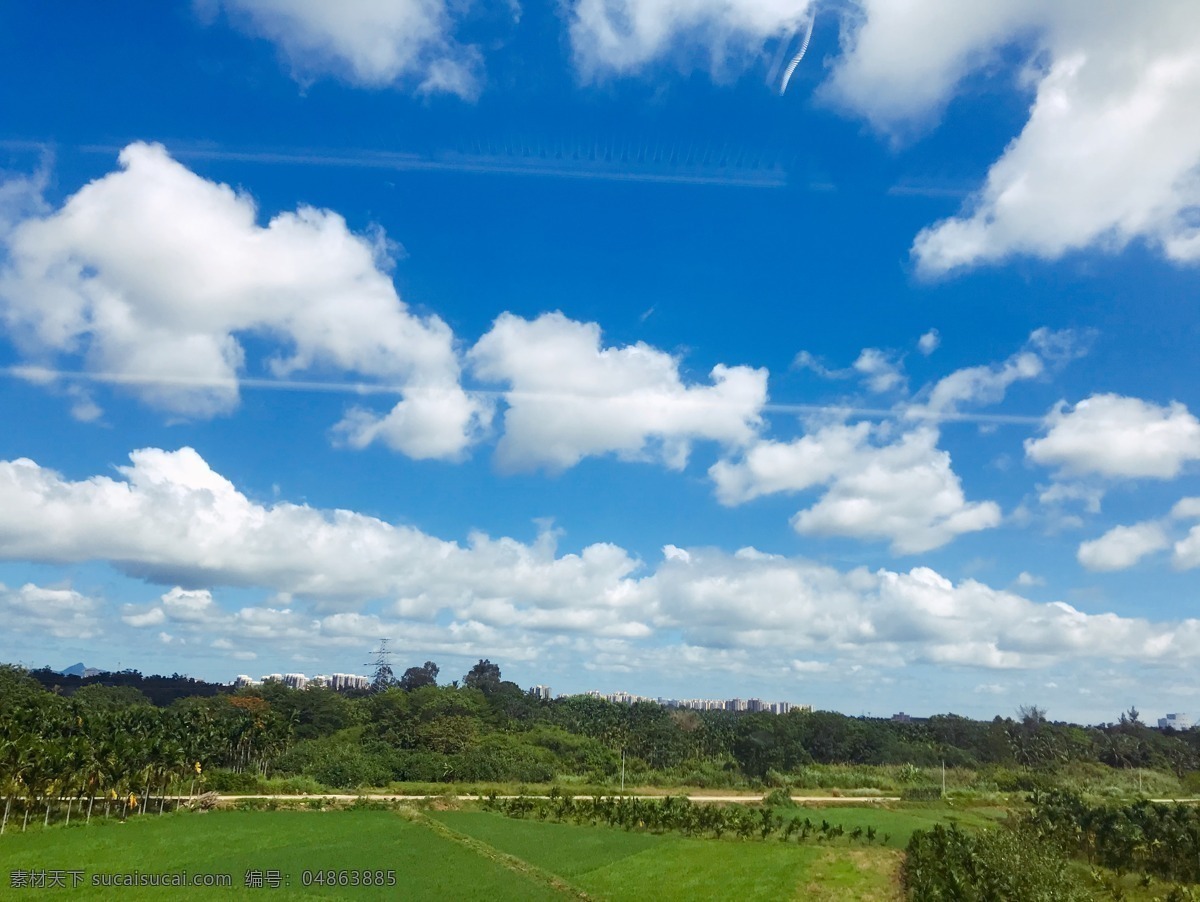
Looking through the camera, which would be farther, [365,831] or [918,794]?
[918,794]

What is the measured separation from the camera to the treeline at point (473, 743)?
62.0 meters

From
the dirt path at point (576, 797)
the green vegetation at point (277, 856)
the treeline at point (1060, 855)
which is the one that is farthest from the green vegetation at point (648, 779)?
the dirt path at point (576, 797)

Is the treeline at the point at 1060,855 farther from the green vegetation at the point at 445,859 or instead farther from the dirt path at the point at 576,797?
the dirt path at the point at 576,797

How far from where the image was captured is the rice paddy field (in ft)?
114

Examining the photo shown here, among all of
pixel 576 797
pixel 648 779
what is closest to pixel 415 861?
pixel 576 797

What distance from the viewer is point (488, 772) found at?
8900 centimetres

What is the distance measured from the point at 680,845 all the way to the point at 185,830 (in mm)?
30442

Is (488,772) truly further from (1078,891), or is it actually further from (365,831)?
(1078,891)

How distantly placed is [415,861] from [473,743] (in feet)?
186

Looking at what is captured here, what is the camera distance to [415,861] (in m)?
41.8

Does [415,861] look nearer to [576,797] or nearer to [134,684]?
[576,797]

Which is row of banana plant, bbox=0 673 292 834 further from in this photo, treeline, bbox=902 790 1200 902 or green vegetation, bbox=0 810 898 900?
treeline, bbox=902 790 1200 902

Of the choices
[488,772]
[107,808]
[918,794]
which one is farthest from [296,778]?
[918,794]

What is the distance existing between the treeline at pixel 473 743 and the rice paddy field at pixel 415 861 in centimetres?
648
